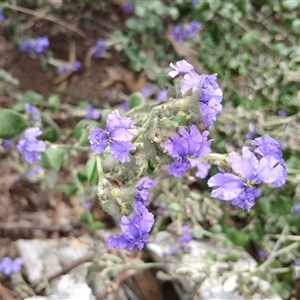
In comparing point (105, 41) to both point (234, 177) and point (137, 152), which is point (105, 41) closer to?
point (137, 152)

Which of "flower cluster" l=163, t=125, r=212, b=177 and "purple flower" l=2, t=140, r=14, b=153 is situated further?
"purple flower" l=2, t=140, r=14, b=153

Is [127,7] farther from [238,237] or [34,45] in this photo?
[238,237]

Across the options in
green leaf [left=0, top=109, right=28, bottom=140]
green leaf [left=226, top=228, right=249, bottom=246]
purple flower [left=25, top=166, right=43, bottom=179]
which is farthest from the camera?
purple flower [left=25, top=166, right=43, bottom=179]

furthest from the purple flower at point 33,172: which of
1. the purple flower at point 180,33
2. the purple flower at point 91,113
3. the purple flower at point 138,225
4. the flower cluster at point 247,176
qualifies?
the flower cluster at point 247,176

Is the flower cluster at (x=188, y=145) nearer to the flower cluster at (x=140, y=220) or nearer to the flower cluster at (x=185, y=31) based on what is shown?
the flower cluster at (x=140, y=220)

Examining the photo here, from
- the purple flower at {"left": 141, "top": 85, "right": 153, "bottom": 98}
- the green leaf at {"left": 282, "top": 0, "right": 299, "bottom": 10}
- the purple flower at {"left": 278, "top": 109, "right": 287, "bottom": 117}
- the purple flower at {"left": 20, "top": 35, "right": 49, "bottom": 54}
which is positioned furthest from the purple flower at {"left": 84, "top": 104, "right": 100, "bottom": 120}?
the green leaf at {"left": 282, "top": 0, "right": 299, "bottom": 10}

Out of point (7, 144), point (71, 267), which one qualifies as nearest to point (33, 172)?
point (7, 144)

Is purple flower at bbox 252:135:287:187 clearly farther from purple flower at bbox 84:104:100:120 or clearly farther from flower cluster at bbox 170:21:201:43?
flower cluster at bbox 170:21:201:43
